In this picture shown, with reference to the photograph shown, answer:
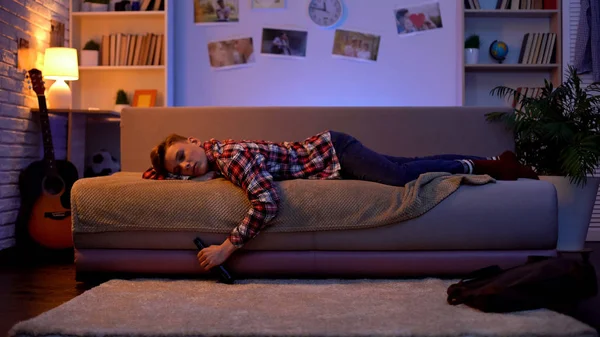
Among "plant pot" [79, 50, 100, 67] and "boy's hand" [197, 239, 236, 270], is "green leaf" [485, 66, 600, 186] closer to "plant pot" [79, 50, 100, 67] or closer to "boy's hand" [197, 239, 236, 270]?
"boy's hand" [197, 239, 236, 270]

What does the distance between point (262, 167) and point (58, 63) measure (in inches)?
87.8

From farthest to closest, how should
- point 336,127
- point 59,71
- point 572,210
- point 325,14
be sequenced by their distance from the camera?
point 325,14 < point 59,71 < point 336,127 < point 572,210

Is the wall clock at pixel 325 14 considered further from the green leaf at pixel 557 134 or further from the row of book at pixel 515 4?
the green leaf at pixel 557 134

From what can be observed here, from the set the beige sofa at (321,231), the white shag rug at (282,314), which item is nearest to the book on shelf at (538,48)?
the beige sofa at (321,231)

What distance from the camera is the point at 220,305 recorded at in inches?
86.0

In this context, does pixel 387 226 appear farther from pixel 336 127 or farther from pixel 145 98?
pixel 145 98

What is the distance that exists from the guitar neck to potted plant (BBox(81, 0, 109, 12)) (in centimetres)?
116

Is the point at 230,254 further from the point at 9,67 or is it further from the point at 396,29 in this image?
the point at 396,29

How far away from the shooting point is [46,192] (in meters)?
3.97

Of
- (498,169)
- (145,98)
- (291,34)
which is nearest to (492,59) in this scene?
(291,34)

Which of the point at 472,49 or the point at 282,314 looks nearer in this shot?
A: the point at 282,314

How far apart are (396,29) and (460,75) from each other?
2.06 feet

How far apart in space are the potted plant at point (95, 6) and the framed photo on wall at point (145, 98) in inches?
27.1

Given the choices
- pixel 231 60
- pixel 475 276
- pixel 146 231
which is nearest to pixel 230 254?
pixel 146 231
